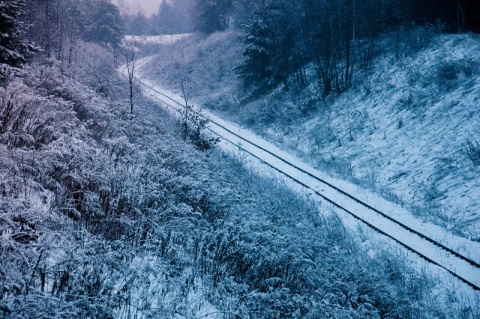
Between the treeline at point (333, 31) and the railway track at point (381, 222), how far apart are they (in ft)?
23.8

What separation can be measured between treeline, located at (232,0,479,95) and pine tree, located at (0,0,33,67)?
1323 cm

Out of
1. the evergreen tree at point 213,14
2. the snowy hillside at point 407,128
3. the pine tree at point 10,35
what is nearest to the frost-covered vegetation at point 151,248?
the snowy hillside at point 407,128

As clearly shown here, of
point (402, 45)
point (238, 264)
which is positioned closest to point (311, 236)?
point (238, 264)

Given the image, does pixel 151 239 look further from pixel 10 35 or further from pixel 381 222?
pixel 10 35

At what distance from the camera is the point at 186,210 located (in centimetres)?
490

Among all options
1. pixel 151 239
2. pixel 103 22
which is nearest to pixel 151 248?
pixel 151 239

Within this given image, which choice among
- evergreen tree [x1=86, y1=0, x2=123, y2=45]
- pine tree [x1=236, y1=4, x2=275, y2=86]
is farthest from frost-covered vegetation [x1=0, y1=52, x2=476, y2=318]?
evergreen tree [x1=86, y1=0, x2=123, y2=45]

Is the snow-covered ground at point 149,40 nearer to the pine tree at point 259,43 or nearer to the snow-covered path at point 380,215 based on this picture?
the pine tree at point 259,43

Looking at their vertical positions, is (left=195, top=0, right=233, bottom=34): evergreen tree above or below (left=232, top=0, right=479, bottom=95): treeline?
above

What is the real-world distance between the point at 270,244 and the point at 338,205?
14.3 ft

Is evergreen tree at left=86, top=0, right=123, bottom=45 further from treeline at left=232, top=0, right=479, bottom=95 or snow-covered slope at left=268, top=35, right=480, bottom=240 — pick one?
snow-covered slope at left=268, top=35, right=480, bottom=240

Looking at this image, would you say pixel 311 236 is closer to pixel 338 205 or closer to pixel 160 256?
pixel 338 205

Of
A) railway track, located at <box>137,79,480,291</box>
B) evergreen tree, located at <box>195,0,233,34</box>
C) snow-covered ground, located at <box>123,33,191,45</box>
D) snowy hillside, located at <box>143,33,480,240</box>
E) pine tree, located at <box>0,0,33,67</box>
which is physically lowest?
railway track, located at <box>137,79,480,291</box>

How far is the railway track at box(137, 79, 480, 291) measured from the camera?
231 inches
